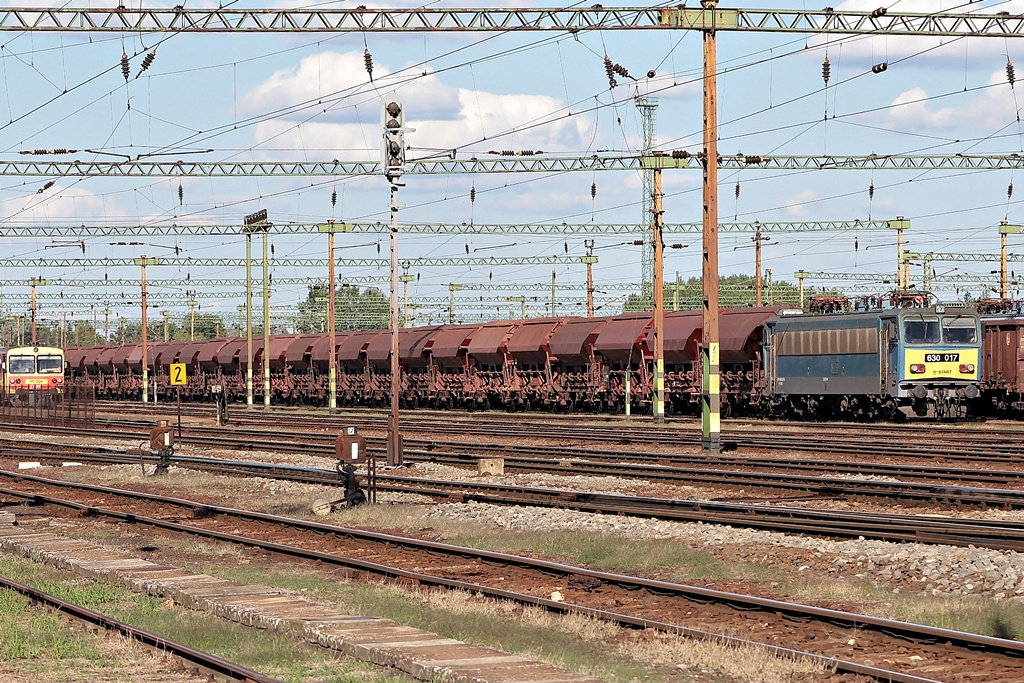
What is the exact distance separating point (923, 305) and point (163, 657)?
34134 millimetres

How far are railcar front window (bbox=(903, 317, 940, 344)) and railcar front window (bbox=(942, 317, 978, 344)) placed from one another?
1.11ft

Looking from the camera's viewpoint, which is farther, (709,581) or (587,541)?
(587,541)

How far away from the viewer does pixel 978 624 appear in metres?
11.4

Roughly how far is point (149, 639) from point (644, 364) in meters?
40.1

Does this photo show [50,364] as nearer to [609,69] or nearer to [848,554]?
[609,69]

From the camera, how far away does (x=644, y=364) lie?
165 ft

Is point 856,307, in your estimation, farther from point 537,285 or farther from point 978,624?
point 537,285

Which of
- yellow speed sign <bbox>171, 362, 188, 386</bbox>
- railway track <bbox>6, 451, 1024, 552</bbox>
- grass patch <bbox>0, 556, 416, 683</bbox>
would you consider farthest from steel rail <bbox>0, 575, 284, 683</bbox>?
yellow speed sign <bbox>171, 362, 188, 386</bbox>

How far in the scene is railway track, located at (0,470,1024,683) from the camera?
998 centimetres

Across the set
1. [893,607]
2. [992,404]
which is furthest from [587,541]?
[992,404]

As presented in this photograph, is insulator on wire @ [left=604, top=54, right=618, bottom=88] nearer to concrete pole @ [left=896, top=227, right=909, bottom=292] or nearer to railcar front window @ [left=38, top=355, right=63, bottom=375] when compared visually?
concrete pole @ [left=896, top=227, right=909, bottom=292]

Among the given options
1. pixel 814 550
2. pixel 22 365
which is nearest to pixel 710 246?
pixel 814 550

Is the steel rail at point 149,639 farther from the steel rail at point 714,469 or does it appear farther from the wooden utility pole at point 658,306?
the wooden utility pole at point 658,306

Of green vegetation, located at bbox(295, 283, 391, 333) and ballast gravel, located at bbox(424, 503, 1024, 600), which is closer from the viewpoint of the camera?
ballast gravel, located at bbox(424, 503, 1024, 600)
